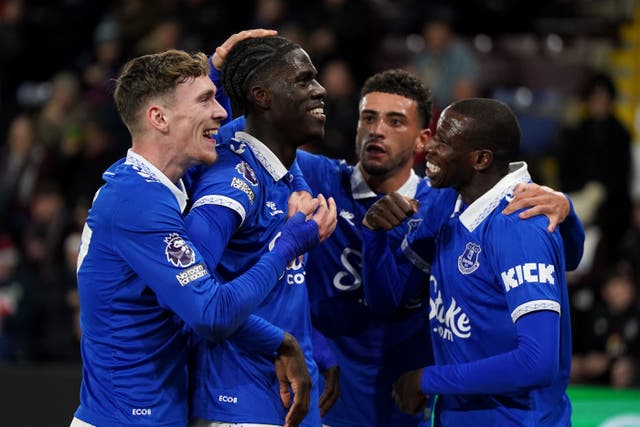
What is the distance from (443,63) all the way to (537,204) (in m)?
7.32

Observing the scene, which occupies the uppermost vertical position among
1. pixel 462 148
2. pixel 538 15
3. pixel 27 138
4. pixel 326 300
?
pixel 538 15

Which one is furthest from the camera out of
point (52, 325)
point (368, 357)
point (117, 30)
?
point (117, 30)

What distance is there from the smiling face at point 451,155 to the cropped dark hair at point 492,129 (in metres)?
0.03

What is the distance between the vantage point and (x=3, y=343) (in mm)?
10727

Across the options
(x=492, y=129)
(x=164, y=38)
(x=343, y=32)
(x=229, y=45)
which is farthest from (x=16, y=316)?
(x=492, y=129)

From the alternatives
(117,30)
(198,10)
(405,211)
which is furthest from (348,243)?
(117,30)

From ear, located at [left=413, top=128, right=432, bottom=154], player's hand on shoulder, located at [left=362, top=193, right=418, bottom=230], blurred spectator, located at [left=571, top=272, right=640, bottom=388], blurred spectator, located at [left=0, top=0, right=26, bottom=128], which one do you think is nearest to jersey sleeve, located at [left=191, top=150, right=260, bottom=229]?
player's hand on shoulder, located at [left=362, top=193, right=418, bottom=230]

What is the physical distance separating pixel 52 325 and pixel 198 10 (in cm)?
426

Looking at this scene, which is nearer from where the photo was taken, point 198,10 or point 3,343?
point 3,343

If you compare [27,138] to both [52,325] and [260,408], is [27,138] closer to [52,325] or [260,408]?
[52,325]

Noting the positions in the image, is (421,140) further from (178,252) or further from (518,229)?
(178,252)

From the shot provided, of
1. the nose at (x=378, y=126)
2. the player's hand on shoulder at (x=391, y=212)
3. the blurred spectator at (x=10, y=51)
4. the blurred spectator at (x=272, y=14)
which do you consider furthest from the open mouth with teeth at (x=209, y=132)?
the blurred spectator at (x=10, y=51)

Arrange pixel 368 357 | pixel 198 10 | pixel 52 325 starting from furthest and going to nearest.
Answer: pixel 198 10, pixel 52 325, pixel 368 357

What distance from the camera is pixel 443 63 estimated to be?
11.3m
